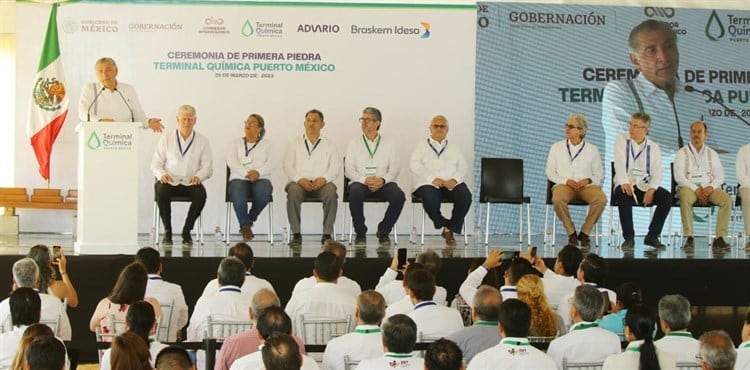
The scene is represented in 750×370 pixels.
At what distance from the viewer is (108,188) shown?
7762mm

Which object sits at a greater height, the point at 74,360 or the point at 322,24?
the point at 322,24

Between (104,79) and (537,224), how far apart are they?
4800mm

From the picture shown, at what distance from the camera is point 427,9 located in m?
10.9

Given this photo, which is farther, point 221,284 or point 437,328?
point 221,284

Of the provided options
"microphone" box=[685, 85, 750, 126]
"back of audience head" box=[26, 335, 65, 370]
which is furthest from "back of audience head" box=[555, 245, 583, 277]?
"microphone" box=[685, 85, 750, 126]

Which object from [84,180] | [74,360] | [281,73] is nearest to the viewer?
[74,360]

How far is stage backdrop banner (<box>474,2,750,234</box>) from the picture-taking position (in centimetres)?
1102

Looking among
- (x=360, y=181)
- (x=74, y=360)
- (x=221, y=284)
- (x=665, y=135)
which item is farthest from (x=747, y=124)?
(x=74, y=360)

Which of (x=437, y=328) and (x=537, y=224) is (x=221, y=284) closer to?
(x=437, y=328)

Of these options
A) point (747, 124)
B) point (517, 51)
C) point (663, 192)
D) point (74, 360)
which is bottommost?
point (74, 360)

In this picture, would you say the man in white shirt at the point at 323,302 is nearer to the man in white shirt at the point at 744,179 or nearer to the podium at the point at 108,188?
the podium at the point at 108,188

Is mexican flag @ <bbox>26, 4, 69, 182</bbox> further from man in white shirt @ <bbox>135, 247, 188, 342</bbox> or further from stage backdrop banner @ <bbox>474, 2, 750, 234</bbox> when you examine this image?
man in white shirt @ <bbox>135, 247, 188, 342</bbox>

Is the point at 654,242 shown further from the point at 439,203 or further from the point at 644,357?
the point at 644,357

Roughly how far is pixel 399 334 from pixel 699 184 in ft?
21.1
